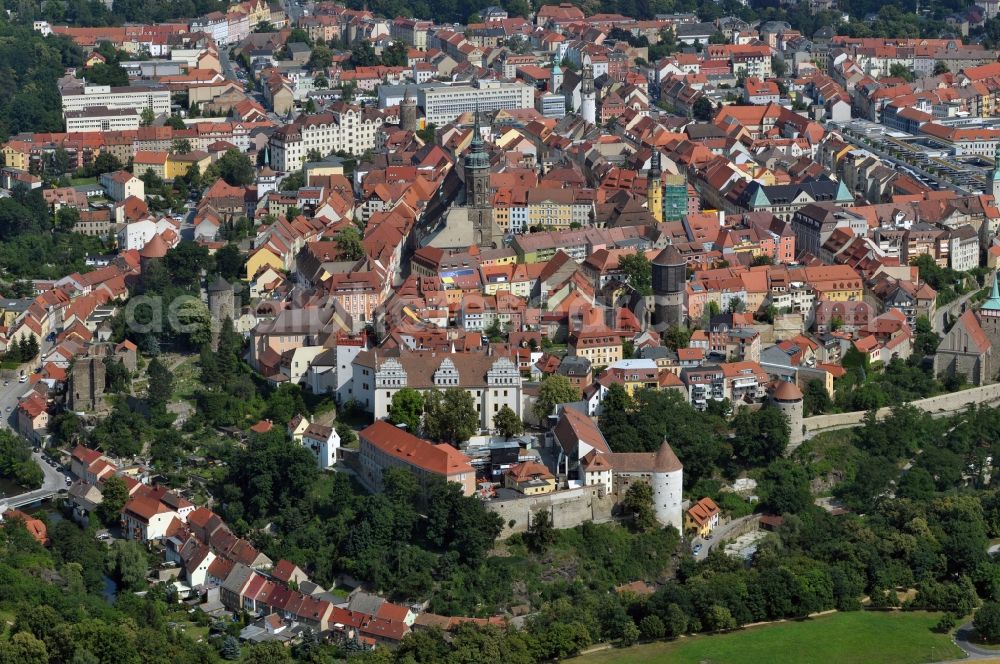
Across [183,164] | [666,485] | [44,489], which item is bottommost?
[44,489]

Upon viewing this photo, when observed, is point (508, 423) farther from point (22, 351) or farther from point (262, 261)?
point (22, 351)

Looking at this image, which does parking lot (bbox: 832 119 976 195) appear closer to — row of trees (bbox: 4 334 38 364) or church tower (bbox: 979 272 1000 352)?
church tower (bbox: 979 272 1000 352)

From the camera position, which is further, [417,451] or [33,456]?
[33,456]

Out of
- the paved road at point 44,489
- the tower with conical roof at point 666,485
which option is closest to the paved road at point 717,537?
the tower with conical roof at point 666,485

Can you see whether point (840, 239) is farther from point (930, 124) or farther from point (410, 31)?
point (410, 31)

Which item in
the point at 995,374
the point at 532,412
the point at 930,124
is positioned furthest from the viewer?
the point at 930,124

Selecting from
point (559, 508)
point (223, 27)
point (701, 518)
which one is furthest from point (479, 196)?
point (223, 27)

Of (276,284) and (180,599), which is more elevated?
(276,284)

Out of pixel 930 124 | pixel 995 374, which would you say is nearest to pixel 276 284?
pixel 995 374
